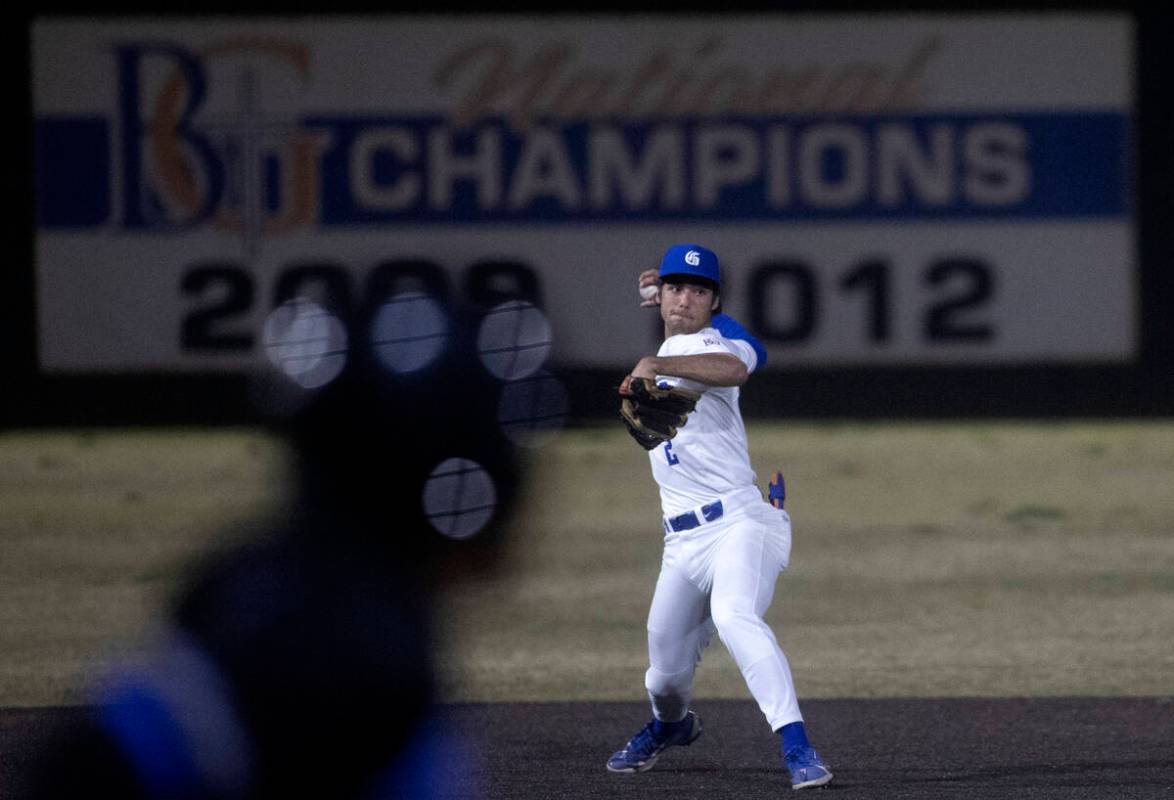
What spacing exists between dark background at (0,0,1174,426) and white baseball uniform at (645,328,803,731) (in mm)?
15153

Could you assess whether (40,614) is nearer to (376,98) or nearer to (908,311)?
(376,98)

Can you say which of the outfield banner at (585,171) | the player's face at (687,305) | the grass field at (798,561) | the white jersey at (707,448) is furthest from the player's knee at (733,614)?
the outfield banner at (585,171)

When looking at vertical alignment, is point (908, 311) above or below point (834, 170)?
below

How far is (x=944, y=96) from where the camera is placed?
21641mm

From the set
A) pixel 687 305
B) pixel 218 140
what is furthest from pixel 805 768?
pixel 218 140

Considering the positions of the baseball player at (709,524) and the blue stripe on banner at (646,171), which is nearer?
the baseball player at (709,524)

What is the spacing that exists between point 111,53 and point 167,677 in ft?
46.0

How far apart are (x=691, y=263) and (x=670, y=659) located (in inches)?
54.1

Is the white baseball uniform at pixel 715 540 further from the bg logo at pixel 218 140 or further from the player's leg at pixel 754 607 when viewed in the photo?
the bg logo at pixel 218 140

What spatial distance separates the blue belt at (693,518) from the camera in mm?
6480

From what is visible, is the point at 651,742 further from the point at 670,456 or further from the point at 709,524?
the point at 670,456

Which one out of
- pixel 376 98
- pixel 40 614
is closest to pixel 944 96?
pixel 376 98

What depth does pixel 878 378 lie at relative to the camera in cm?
2211

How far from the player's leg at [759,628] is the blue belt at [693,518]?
7cm
